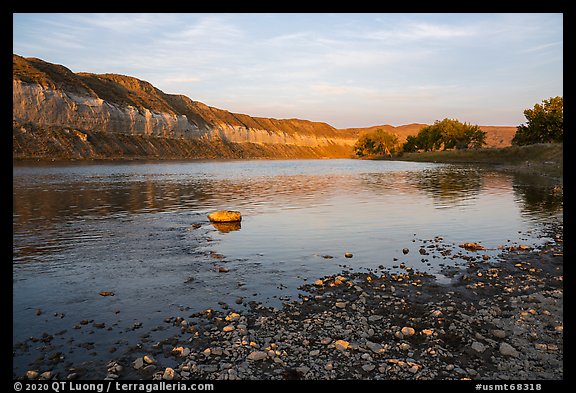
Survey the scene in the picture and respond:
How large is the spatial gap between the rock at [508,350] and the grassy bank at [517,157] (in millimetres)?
70595

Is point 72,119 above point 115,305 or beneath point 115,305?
above

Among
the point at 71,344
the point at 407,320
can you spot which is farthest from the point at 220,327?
the point at 407,320

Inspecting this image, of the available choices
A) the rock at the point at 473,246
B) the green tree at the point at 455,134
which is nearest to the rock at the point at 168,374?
the rock at the point at 473,246

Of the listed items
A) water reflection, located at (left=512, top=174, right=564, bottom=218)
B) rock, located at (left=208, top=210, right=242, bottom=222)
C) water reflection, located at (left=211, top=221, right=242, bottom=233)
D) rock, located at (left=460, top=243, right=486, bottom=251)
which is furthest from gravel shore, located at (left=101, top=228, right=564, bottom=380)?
water reflection, located at (left=512, top=174, right=564, bottom=218)

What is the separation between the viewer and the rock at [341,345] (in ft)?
31.6

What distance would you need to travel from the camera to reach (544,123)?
11150 cm

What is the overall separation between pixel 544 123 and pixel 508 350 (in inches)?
5059

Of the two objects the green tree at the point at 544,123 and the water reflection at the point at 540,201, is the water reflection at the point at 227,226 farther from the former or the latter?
the green tree at the point at 544,123

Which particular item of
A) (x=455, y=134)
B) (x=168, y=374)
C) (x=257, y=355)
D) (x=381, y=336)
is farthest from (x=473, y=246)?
(x=455, y=134)

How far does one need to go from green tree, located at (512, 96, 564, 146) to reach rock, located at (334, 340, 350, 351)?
406 feet

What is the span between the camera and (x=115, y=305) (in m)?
13.1
